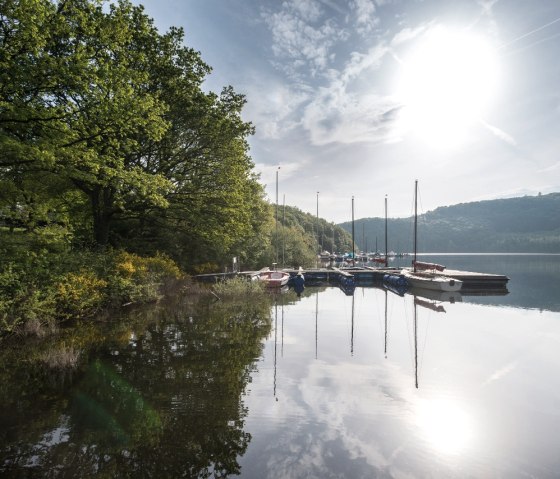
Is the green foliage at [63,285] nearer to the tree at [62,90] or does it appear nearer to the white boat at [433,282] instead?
the tree at [62,90]

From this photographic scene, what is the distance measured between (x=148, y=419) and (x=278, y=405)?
3172mm

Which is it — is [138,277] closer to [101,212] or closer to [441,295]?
[101,212]

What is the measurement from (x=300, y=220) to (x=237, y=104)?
137470mm

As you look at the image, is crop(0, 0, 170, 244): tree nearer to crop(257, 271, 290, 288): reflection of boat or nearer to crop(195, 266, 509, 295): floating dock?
crop(257, 271, 290, 288): reflection of boat

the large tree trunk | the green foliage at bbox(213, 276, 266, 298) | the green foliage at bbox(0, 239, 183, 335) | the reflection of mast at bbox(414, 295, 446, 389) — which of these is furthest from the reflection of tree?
the green foliage at bbox(213, 276, 266, 298)

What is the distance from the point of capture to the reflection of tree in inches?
233

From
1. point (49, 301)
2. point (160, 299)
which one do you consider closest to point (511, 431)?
point (49, 301)

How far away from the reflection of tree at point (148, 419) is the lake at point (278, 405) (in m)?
0.04

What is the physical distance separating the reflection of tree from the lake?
0.12ft

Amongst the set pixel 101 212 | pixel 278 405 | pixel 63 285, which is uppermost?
pixel 101 212

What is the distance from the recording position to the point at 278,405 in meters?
8.70

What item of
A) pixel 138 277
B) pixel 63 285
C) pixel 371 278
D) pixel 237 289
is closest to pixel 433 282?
pixel 371 278

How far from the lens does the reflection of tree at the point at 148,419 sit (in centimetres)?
591

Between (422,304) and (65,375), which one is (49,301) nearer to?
(65,375)
